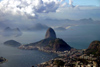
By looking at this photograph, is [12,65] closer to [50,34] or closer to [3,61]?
[3,61]

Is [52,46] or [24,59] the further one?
[52,46]

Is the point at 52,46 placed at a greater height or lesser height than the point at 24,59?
greater

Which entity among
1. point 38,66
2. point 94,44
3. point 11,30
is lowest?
point 38,66

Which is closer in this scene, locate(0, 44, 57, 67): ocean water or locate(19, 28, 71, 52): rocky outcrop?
locate(0, 44, 57, 67): ocean water

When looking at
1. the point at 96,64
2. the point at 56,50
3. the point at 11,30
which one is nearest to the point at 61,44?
the point at 56,50

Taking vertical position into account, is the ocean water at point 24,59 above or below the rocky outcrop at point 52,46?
below

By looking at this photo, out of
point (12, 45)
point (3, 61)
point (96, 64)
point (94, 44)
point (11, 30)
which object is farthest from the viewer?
point (11, 30)

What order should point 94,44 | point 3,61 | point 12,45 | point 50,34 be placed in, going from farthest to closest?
point 50,34, point 12,45, point 94,44, point 3,61

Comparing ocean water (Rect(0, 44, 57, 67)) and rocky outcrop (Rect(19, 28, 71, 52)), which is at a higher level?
rocky outcrop (Rect(19, 28, 71, 52))

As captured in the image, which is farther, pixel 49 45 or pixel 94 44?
pixel 49 45

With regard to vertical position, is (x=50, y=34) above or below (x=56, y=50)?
above

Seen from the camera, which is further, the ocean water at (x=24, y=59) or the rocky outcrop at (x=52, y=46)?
the rocky outcrop at (x=52, y=46)
